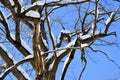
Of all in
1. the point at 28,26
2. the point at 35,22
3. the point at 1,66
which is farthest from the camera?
the point at 28,26

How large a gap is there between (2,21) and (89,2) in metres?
2.14

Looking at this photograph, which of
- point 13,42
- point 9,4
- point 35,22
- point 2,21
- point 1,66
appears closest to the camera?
point 35,22

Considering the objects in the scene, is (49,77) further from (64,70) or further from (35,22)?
(35,22)

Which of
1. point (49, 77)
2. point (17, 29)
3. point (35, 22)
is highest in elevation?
point (35, 22)

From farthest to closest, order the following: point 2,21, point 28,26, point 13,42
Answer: point 28,26 < point 13,42 < point 2,21

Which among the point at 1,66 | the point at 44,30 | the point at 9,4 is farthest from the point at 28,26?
the point at 9,4

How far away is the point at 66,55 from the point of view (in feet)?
25.2

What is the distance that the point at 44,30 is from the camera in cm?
1026

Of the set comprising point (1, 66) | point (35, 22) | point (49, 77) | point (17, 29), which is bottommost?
point (1, 66)

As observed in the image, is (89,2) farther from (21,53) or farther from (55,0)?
(21,53)

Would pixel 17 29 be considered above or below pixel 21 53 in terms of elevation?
above

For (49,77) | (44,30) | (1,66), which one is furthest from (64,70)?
(44,30)

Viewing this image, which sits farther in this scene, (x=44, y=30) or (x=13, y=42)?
(x=44, y=30)

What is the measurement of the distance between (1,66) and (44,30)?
2.01 meters
